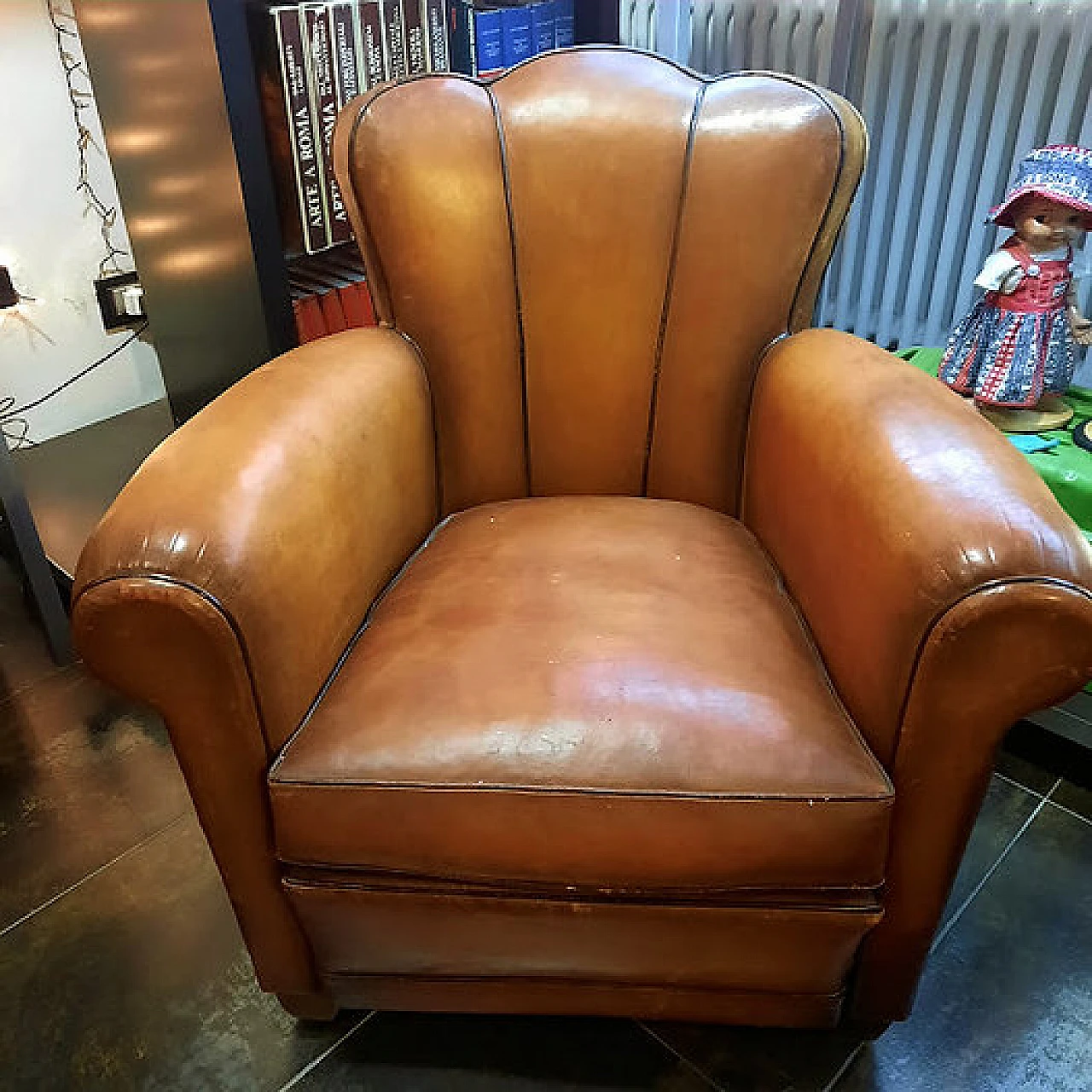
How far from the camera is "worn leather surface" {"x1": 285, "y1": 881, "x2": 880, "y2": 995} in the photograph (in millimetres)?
975

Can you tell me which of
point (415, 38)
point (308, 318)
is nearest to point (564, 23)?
point (415, 38)

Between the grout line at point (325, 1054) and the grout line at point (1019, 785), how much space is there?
90cm

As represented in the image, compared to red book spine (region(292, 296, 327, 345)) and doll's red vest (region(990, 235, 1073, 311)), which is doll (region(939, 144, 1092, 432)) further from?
red book spine (region(292, 296, 327, 345))

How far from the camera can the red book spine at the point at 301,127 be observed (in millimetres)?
1418

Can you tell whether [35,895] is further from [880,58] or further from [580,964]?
[880,58]

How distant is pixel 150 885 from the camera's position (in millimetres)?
1367

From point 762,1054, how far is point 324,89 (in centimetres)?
137

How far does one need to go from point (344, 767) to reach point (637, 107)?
2.82ft

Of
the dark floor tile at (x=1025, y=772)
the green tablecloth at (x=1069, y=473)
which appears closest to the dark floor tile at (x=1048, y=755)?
the dark floor tile at (x=1025, y=772)

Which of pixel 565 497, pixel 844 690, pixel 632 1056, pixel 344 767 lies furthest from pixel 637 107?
pixel 632 1056

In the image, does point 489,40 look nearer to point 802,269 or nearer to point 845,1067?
point 802,269

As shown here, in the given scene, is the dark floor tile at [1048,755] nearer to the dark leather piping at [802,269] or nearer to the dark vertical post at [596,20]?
the dark leather piping at [802,269]

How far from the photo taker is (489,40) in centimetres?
174

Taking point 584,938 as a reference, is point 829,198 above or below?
above
